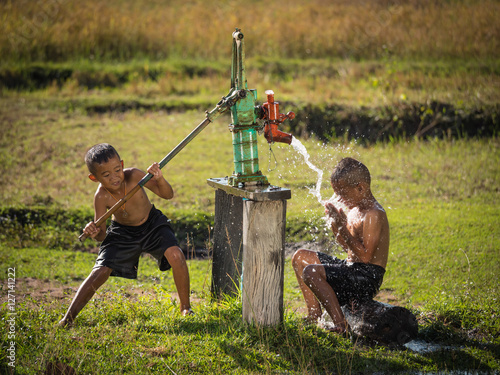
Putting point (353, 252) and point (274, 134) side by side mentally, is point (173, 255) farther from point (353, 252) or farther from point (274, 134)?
point (353, 252)

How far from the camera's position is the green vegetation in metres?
3.50

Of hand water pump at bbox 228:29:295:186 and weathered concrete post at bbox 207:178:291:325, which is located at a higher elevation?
hand water pump at bbox 228:29:295:186

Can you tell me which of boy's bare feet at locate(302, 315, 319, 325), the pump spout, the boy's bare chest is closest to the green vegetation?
boy's bare feet at locate(302, 315, 319, 325)

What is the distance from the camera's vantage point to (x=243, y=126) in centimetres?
354

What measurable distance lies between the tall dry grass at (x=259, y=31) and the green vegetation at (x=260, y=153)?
49 millimetres

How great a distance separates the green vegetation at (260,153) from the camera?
11.5ft

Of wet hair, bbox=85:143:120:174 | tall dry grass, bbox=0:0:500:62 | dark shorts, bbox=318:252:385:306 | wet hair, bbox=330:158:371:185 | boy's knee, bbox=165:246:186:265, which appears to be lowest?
dark shorts, bbox=318:252:385:306

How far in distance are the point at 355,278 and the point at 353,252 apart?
0.56 ft

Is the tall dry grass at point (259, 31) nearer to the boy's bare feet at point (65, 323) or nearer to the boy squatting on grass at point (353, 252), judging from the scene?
the boy squatting on grass at point (353, 252)

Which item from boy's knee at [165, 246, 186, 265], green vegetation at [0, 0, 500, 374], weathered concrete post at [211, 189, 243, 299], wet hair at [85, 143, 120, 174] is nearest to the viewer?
green vegetation at [0, 0, 500, 374]

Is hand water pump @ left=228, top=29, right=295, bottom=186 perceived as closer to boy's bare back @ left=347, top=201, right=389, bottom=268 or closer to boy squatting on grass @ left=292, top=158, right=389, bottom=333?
boy squatting on grass @ left=292, top=158, right=389, bottom=333

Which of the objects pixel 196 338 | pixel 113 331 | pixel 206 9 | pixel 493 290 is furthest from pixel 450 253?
pixel 206 9

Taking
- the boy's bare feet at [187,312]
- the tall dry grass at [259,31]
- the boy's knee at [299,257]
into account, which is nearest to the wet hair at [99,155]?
the boy's bare feet at [187,312]

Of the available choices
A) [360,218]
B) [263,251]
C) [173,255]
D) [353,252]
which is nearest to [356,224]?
[360,218]
